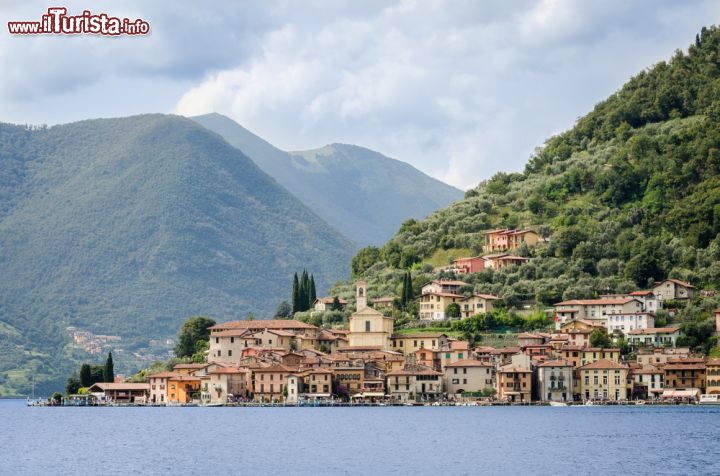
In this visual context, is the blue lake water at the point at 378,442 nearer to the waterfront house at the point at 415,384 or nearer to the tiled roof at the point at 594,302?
the waterfront house at the point at 415,384

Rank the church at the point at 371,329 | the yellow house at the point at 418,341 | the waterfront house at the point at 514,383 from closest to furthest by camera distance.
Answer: the waterfront house at the point at 514,383 < the yellow house at the point at 418,341 < the church at the point at 371,329

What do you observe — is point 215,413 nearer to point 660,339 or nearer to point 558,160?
point 660,339

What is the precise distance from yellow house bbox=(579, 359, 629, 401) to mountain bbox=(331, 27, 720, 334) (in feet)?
27.6

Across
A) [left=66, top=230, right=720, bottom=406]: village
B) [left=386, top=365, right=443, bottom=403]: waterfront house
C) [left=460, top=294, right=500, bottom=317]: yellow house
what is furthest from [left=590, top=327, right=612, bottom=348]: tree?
[left=386, top=365, right=443, bottom=403]: waterfront house

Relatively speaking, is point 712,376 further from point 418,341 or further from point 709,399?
point 418,341

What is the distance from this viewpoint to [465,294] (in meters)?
136

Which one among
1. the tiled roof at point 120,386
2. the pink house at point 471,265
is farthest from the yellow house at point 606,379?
the tiled roof at point 120,386

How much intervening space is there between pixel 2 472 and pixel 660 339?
227 ft

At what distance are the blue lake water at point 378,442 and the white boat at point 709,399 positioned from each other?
2936 millimetres

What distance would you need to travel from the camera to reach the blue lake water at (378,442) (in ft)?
215

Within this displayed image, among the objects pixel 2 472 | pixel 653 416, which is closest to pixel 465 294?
pixel 653 416

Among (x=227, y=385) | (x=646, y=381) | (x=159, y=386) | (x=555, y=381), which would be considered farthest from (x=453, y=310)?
(x=159, y=386)

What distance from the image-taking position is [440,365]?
12188 cm

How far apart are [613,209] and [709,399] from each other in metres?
42.6
